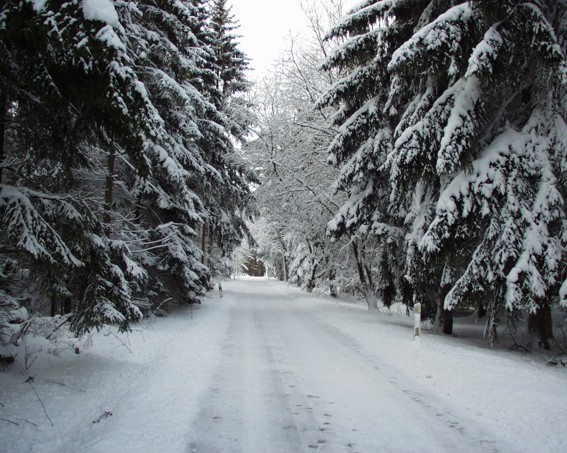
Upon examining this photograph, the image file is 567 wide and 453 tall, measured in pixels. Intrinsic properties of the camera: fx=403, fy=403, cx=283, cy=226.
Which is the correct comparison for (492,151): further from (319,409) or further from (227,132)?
(227,132)

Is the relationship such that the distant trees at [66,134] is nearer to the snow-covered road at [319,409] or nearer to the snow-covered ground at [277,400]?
the snow-covered ground at [277,400]

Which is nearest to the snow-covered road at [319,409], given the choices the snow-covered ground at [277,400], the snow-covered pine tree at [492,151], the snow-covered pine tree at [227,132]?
the snow-covered ground at [277,400]

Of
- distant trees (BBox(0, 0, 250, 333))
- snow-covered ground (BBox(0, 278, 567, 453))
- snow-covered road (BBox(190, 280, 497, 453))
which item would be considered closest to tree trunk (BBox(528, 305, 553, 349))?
snow-covered ground (BBox(0, 278, 567, 453))

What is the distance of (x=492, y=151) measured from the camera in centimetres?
825

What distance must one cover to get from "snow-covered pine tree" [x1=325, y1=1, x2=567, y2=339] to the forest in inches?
1.4

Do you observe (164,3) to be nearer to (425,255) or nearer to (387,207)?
(387,207)

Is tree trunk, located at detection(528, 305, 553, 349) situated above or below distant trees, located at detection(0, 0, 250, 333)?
below

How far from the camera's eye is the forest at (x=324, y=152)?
4480 mm

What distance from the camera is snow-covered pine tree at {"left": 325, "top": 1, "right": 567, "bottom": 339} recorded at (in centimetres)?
742

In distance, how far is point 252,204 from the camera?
21.3m

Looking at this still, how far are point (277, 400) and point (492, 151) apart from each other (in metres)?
6.56

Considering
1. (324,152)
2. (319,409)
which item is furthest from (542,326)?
(324,152)

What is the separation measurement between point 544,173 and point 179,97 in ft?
29.2

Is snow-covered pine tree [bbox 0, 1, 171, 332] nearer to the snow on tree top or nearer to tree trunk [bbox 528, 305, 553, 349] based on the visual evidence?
the snow on tree top
